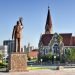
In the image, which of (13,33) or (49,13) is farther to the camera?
(49,13)

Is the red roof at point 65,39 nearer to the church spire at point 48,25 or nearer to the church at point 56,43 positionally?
the church at point 56,43

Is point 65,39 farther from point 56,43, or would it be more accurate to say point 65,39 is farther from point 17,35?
point 17,35

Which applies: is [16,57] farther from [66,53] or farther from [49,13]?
[49,13]

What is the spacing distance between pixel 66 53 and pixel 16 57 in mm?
52650

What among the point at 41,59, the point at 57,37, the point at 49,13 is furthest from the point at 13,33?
the point at 49,13

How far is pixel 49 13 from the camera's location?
107m

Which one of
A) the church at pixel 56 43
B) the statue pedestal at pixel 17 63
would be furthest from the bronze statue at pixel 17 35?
the church at pixel 56 43

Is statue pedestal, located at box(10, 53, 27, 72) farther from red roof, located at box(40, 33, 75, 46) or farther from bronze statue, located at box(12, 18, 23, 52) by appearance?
red roof, located at box(40, 33, 75, 46)

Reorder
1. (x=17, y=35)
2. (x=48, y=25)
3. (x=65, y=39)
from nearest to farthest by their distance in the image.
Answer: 1. (x=17, y=35)
2. (x=65, y=39)
3. (x=48, y=25)

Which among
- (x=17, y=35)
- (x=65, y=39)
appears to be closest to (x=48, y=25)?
(x=65, y=39)

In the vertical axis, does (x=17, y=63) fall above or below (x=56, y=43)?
below

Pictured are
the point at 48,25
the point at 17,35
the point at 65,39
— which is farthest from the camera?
the point at 48,25

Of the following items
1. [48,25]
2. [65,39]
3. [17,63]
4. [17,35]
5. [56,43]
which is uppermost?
[48,25]

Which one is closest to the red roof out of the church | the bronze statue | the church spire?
the church
